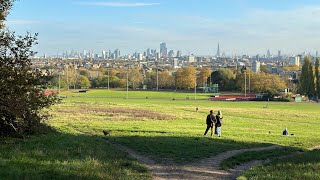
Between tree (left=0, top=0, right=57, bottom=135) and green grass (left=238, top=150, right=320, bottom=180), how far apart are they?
879 cm

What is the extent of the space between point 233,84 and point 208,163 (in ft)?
422

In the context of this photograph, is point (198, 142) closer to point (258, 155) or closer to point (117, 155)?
point (258, 155)

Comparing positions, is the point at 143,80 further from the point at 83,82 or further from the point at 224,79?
the point at 224,79

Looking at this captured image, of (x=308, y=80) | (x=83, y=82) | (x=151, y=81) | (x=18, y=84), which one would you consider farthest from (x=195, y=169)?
(x=151, y=81)

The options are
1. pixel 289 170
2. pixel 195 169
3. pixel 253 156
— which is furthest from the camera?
pixel 253 156

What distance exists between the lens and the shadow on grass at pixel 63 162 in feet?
38.8

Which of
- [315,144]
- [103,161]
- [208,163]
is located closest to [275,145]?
[315,144]

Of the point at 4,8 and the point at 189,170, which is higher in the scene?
the point at 4,8

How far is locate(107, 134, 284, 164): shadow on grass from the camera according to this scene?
689 inches

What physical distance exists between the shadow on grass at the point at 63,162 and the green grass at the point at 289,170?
3.55 m

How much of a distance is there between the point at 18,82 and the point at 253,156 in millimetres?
10255

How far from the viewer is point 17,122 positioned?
755 inches

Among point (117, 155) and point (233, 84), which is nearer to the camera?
point (117, 155)

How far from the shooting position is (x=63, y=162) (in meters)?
13.6
